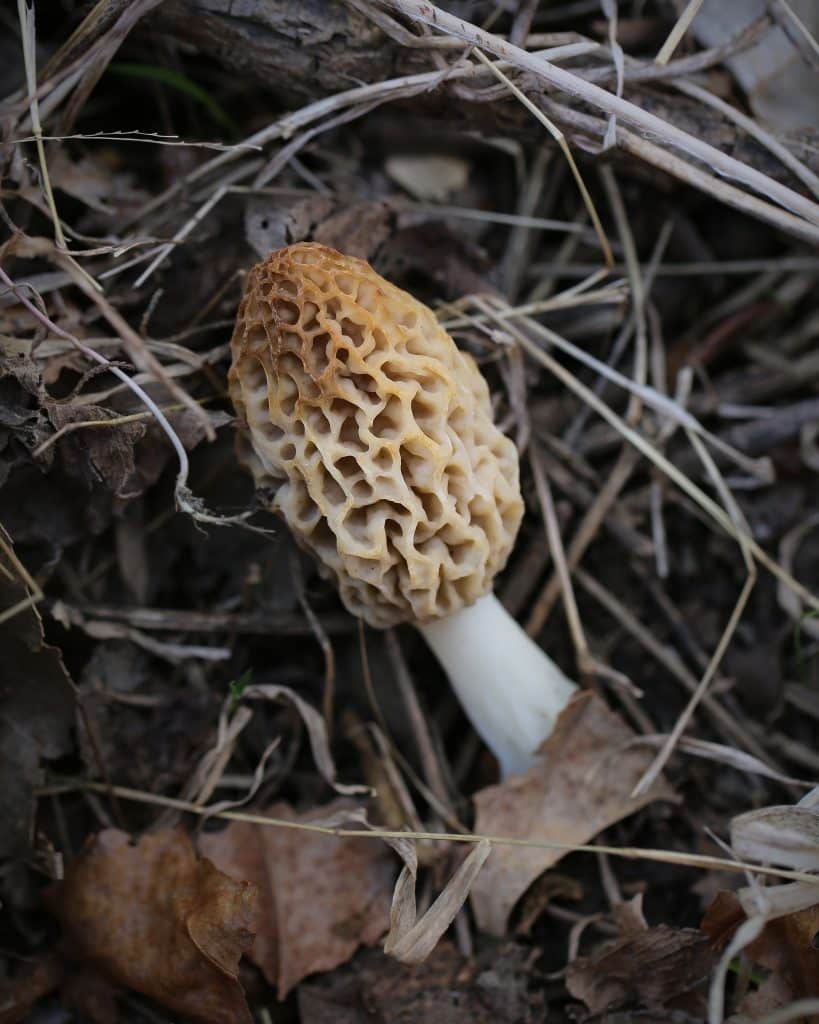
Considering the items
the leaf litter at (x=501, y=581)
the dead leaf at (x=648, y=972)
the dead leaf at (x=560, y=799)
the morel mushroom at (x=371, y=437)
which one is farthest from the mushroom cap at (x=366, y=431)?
the dead leaf at (x=648, y=972)

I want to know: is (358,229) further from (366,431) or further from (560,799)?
(560,799)

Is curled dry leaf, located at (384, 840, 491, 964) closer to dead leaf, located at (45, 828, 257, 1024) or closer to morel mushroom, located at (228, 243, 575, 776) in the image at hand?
dead leaf, located at (45, 828, 257, 1024)

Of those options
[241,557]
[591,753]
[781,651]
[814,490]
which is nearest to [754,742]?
[781,651]

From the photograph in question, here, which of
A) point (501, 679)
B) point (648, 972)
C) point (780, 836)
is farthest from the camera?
point (501, 679)

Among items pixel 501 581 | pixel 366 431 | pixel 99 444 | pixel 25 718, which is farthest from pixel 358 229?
pixel 25 718

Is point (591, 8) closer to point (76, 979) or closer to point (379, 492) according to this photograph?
point (379, 492)

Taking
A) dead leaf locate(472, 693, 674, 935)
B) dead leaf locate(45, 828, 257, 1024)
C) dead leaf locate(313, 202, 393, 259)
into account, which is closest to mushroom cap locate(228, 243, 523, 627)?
dead leaf locate(313, 202, 393, 259)
